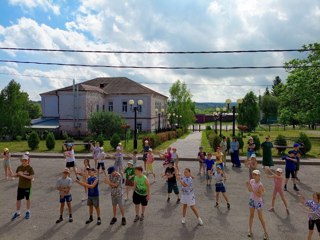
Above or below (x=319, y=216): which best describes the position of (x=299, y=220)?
below

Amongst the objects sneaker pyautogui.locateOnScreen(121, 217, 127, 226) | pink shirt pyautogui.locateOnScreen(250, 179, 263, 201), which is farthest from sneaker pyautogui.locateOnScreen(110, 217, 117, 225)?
pink shirt pyautogui.locateOnScreen(250, 179, 263, 201)

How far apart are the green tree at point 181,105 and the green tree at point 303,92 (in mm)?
21466

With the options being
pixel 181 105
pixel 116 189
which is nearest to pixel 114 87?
pixel 181 105

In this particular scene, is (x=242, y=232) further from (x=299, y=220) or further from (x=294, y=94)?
(x=294, y=94)

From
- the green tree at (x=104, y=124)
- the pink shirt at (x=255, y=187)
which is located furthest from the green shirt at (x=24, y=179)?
the green tree at (x=104, y=124)

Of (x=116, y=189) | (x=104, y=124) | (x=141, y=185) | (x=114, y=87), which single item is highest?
(x=114, y=87)

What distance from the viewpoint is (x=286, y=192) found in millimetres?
11961

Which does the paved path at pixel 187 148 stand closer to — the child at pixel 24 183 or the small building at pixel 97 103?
the child at pixel 24 183

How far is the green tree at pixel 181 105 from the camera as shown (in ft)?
188

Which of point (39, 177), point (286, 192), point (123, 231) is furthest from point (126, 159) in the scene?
point (123, 231)

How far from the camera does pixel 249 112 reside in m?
48.9

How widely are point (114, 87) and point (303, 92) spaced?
28.2 m

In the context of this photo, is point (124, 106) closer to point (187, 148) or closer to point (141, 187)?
point (187, 148)

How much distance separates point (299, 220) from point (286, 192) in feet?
10.4
